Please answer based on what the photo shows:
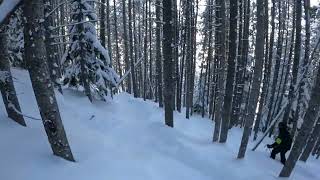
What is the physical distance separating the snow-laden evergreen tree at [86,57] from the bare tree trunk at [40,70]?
6.96 metres

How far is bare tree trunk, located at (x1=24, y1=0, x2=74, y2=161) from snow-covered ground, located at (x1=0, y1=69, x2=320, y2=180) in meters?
0.65

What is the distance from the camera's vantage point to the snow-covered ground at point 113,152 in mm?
8609

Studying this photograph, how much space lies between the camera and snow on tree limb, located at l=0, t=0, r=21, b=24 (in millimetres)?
4004

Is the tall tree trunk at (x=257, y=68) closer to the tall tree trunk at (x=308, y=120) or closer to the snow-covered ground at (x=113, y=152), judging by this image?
the snow-covered ground at (x=113, y=152)

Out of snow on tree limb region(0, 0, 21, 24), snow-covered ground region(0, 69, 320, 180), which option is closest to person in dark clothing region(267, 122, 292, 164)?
snow-covered ground region(0, 69, 320, 180)

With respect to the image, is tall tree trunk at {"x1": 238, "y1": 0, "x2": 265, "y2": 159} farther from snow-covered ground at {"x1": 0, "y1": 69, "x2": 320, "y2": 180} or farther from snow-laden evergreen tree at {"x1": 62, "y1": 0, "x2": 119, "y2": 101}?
snow-laden evergreen tree at {"x1": 62, "y1": 0, "x2": 119, "y2": 101}

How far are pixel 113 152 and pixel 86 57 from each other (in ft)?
19.1

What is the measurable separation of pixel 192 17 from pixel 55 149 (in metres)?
19.8

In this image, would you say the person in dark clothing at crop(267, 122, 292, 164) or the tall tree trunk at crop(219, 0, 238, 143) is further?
the person in dark clothing at crop(267, 122, 292, 164)

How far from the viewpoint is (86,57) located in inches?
611

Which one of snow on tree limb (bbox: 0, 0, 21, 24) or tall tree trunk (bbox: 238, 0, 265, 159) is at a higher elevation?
snow on tree limb (bbox: 0, 0, 21, 24)

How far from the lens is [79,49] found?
50.3 ft

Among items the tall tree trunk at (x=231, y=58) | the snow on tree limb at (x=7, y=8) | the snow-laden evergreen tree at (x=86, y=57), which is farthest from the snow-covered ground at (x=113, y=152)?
the snow on tree limb at (x=7, y=8)

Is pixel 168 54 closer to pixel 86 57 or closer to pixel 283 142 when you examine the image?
pixel 86 57
